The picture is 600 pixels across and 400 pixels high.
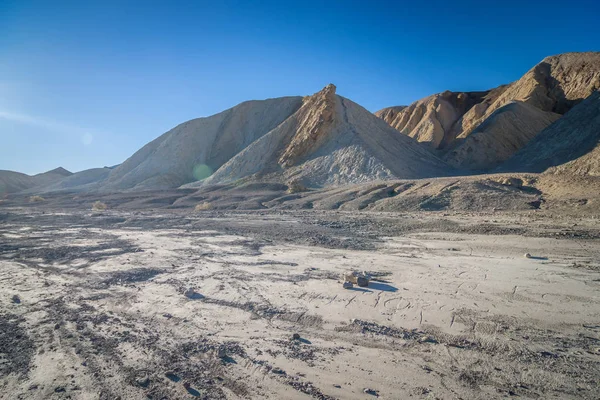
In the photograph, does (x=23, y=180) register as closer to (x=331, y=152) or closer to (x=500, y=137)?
(x=331, y=152)

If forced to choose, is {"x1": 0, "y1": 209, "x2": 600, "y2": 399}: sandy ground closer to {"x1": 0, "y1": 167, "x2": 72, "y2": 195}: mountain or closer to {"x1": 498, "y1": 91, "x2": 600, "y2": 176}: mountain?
{"x1": 498, "y1": 91, "x2": 600, "y2": 176}: mountain

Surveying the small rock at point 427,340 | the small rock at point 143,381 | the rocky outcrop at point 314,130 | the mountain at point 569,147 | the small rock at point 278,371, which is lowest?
the small rock at point 143,381

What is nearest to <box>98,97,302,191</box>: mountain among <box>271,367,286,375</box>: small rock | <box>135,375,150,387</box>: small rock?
<box>135,375,150,387</box>: small rock

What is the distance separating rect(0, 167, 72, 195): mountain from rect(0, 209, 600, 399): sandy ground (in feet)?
247

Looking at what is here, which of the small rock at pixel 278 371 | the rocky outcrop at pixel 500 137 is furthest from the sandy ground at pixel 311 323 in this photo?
the rocky outcrop at pixel 500 137

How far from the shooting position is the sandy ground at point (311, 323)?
3605 millimetres

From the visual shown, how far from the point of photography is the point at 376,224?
591 inches

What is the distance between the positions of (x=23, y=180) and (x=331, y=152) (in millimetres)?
77292

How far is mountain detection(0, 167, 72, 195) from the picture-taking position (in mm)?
64988

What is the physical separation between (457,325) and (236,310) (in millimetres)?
3741

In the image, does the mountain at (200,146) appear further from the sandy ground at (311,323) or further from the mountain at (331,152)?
the sandy ground at (311,323)

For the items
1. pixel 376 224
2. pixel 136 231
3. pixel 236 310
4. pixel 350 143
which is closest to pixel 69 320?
pixel 236 310

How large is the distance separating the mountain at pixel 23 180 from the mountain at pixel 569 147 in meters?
85.8

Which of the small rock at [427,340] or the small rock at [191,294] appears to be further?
the small rock at [191,294]
